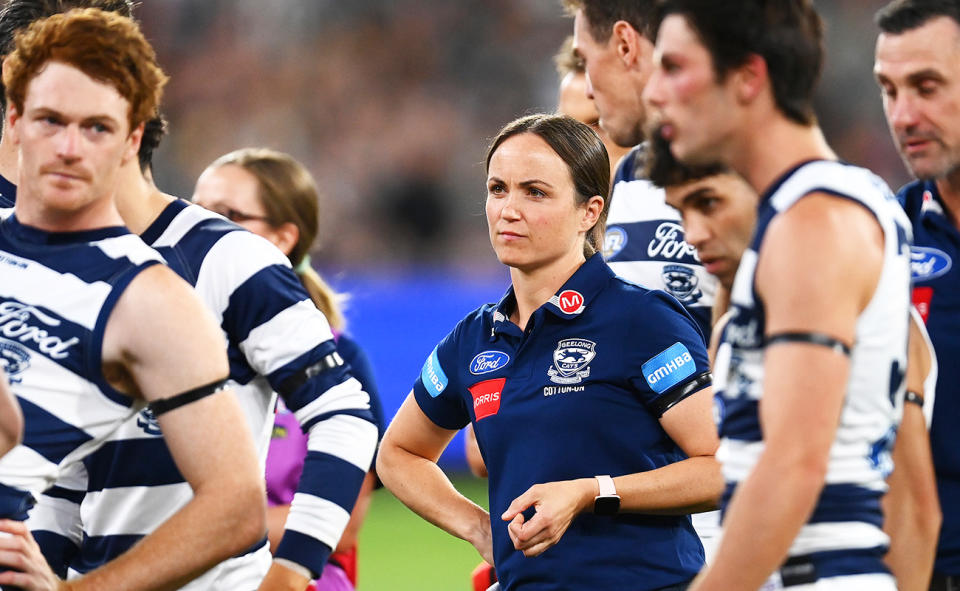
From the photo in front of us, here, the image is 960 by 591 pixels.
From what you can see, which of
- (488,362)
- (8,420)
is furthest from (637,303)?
(8,420)

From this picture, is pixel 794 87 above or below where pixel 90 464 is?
above

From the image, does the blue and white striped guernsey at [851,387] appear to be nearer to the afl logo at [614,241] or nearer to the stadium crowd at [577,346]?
the stadium crowd at [577,346]

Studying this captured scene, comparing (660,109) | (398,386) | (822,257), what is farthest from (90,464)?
(398,386)

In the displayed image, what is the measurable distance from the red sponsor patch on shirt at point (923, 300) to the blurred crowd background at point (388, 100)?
8.80 m

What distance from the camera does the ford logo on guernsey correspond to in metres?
3.53

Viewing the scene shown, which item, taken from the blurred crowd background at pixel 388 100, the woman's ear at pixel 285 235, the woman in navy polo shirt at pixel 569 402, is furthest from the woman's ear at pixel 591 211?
the blurred crowd background at pixel 388 100

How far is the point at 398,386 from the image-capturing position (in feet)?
38.0

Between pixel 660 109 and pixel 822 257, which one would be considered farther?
pixel 660 109

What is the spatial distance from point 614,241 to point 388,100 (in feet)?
31.8

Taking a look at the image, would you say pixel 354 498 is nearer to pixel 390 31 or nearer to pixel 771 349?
pixel 771 349

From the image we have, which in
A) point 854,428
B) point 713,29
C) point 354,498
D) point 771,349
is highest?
point 713,29

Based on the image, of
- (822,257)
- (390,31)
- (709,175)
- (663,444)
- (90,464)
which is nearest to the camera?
(822,257)

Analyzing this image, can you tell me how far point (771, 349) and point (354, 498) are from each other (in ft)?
4.69

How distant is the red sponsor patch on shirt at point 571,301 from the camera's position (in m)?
3.50
